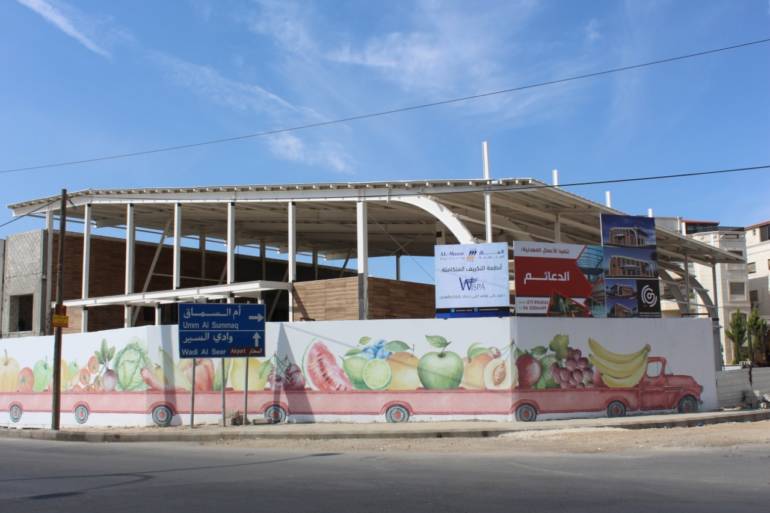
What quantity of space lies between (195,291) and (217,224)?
307 inches

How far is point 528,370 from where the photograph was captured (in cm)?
2116

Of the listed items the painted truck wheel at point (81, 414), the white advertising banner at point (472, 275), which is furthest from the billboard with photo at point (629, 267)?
the painted truck wheel at point (81, 414)

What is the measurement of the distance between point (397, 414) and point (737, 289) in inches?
1804

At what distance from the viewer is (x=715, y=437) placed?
17.2 m

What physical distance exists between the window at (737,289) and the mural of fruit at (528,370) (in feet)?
142

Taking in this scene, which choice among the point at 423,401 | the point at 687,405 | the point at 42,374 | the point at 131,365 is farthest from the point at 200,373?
the point at 687,405

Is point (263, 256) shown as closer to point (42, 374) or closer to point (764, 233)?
point (42, 374)

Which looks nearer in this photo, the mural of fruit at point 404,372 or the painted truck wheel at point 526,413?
the painted truck wheel at point 526,413

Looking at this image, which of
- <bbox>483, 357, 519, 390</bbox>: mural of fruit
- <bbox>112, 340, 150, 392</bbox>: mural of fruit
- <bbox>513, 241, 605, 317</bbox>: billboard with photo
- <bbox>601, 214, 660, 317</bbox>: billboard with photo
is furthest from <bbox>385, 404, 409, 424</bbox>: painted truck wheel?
<bbox>112, 340, 150, 392</bbox>: mural of fruit

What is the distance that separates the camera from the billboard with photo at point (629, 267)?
78.0 ft

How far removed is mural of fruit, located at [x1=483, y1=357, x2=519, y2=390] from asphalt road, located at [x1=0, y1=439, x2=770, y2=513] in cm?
596

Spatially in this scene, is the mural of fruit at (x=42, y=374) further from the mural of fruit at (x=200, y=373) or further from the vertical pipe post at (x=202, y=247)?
the vertical pipe post at (x=202, y=247)

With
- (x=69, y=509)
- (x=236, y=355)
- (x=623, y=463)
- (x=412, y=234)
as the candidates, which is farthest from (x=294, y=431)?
(x=412, y=234)

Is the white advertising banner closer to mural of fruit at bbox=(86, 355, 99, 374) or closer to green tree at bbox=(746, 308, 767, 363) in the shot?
mural of fruit at bbox=(86, 355, 99, 374)
